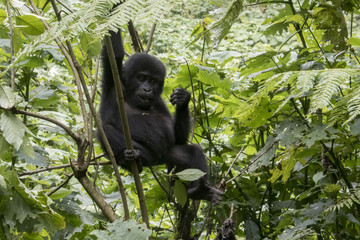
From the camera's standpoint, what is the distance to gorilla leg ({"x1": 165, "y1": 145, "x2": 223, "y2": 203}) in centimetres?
249

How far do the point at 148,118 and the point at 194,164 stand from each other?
46cm

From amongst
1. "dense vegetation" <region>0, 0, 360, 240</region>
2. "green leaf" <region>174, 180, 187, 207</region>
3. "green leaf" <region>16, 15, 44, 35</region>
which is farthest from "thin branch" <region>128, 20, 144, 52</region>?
"green leaf" <region>16, 15, 44, 35</region>

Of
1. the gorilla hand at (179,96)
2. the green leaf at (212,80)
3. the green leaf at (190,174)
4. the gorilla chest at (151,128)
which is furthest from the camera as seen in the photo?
the gorilla chest at (151,128)

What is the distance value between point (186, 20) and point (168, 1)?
1175 cm

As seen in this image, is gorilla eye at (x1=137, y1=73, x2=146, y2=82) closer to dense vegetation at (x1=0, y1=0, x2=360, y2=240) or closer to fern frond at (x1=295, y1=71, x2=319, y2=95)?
dense vegetation at (x1=0, y1=0, x2=360, y2=240)

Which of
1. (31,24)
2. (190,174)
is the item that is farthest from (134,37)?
(31,24)

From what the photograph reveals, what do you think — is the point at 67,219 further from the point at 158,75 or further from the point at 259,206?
the point at 158,75

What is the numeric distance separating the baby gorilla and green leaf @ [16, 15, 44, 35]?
125cm

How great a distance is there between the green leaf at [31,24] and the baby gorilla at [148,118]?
4.09ft

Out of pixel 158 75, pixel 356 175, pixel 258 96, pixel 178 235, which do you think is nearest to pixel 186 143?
pixel 158 75

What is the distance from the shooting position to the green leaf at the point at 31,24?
55.3 inches

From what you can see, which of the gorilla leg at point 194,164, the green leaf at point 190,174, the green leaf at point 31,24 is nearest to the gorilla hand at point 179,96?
the gorilla leg at point 194,164

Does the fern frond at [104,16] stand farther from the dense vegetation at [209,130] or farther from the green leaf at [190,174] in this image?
the green leaf at [190,174]

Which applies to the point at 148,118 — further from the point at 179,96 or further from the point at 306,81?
the point at 306,81
